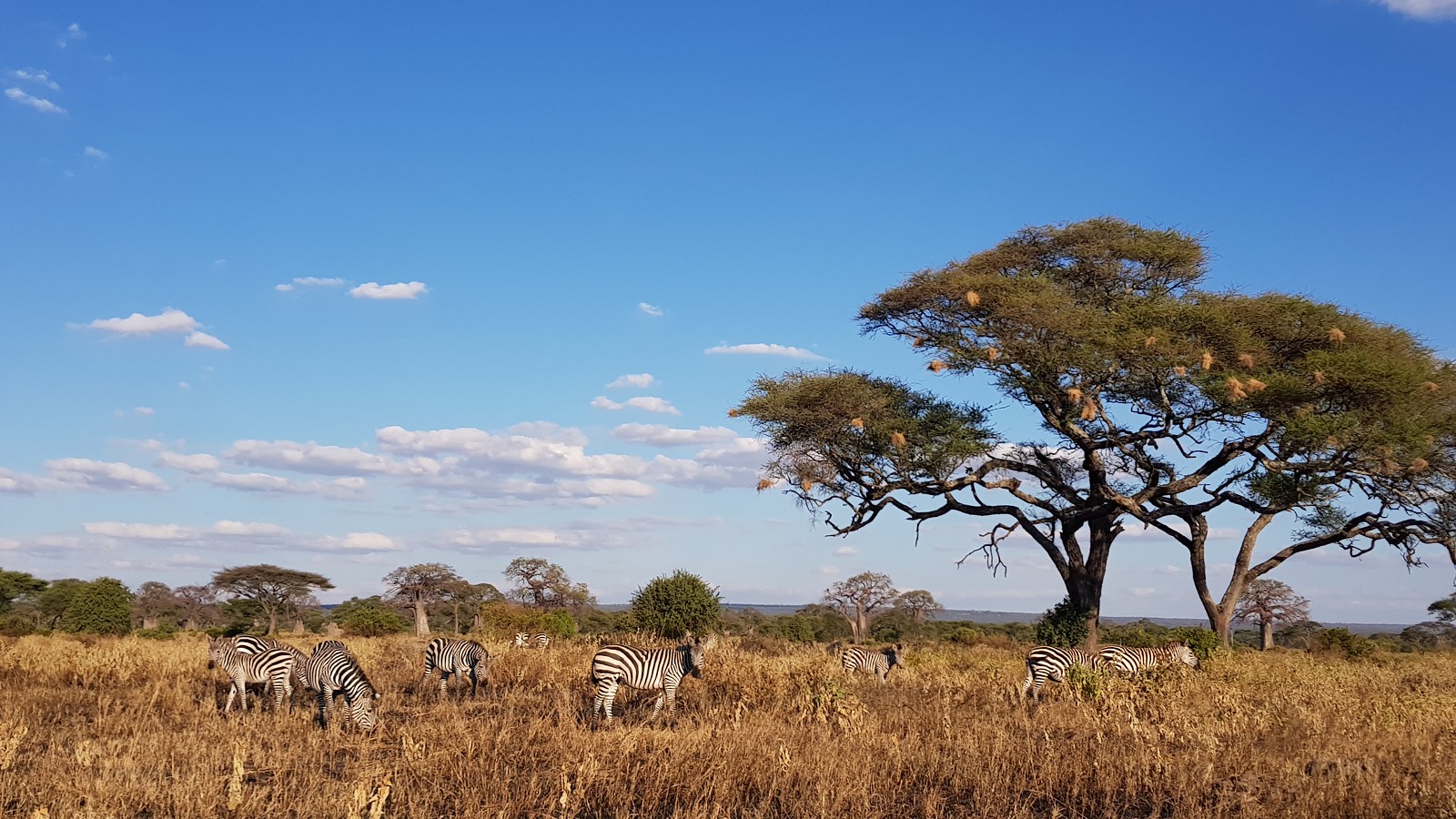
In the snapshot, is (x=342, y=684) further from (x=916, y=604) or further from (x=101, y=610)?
(x=916, y=604)

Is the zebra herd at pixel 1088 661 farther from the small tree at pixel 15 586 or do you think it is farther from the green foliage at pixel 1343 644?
the small tree at pixel 15 586

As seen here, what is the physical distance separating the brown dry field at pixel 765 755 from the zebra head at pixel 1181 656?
3.82 m

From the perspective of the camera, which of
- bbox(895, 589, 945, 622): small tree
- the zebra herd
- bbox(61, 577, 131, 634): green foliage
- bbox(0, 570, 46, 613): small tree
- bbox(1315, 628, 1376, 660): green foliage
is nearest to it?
the zebra herd

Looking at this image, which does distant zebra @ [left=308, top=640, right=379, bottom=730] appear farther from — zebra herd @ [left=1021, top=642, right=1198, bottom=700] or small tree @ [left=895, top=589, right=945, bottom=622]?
small tree @ [left=895, top=589, right=945, bottom=622]

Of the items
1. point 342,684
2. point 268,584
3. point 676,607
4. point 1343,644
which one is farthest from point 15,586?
point 1343,644

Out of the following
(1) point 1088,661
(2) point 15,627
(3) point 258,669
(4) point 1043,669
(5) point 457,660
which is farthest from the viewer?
(2) point 15,627

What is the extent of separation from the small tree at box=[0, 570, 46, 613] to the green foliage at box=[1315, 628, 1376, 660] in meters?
57.8

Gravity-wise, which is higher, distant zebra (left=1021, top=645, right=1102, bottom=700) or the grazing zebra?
distant zebra (left=1021, top=645, right=1102, bottom=700)

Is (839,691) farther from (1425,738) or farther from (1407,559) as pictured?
(1407,559)

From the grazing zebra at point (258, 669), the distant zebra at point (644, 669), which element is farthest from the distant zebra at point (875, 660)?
the grazing zebra at point (258, 669)

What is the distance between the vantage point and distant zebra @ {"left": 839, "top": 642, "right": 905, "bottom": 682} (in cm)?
1762

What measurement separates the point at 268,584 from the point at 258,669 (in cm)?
4552

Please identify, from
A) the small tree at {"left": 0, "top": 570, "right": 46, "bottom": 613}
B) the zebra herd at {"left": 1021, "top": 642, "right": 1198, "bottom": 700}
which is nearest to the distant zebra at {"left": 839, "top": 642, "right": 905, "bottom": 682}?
the zebra herd at {"left": 1021, "top": 642, "right": 1198, "bottom": 700}

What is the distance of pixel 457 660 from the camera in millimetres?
15789
